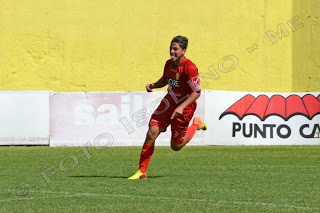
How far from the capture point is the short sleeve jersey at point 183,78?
1116 cm

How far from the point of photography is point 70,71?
2380cm

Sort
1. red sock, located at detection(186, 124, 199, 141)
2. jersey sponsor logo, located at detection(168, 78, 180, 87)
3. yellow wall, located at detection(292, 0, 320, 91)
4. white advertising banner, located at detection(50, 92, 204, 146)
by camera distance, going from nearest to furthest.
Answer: jersey sponsor logo, located at detection(168, 78, 180, 87) < red sock, located at detection(186, 124, 199, 141) < white advertising banner, located at detection(50, 92, 204, 146) < yellow wall, located at detection(292, 0, 320, 91)

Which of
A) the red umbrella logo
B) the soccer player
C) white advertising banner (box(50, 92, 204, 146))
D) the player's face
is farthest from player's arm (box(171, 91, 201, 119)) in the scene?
the red umbrella logo

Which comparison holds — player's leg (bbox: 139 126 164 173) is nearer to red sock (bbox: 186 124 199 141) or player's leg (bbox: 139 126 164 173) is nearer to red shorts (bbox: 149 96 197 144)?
red shorts (bbox: 149 96 197 144)

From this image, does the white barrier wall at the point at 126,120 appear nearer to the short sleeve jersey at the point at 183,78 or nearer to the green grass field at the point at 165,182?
the green grass field at the point at 165,182

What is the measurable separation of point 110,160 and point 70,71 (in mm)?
8749

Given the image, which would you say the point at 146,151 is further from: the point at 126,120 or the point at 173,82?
the point at 126,120

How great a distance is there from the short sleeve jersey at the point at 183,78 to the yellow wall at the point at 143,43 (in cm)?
1234

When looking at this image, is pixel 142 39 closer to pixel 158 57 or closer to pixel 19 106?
pixel 158 57

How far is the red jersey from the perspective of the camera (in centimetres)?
1116

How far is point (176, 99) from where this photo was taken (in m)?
11.4

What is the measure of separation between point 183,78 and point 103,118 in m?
8.93

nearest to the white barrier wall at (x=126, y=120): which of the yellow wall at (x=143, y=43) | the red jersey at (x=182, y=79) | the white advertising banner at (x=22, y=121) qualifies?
the white advertising banner at (x=22, y=121)

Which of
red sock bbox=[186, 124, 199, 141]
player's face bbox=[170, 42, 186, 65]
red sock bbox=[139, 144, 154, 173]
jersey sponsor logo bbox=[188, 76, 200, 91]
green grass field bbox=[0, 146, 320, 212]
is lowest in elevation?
green grass field bbox=[0, 146, 320, 212]
